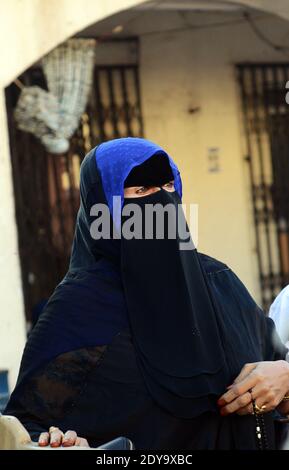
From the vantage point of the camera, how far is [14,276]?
6164 millimetres

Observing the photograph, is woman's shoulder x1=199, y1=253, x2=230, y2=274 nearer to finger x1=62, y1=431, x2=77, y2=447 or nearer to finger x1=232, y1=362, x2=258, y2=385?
finger x1=232, y1=362, x2=258, y2=385

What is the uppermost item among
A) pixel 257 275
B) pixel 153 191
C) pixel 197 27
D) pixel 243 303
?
Answer: pixel 197 27

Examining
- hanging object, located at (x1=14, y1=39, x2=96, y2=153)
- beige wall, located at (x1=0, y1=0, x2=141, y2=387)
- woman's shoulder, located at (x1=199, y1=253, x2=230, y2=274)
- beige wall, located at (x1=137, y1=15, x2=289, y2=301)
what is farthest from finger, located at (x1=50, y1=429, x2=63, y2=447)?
beige wall, located at (x1=137, y1=15, x2=289, y2=301)

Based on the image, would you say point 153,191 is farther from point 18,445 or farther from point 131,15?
point 131,15

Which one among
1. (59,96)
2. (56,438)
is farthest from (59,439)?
(59,96)

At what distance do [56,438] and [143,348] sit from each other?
14.0 inches

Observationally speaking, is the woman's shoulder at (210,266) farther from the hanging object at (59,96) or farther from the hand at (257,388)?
the hanging object at (59,96)

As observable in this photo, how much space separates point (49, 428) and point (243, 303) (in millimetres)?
651

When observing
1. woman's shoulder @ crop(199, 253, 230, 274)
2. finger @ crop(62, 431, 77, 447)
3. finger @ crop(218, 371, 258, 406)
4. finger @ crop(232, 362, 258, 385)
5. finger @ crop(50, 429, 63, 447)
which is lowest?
finger @ crop(62, 431, 77, 447)

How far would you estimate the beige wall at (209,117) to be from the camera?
7770 mm

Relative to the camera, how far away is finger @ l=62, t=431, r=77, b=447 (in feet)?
8.55

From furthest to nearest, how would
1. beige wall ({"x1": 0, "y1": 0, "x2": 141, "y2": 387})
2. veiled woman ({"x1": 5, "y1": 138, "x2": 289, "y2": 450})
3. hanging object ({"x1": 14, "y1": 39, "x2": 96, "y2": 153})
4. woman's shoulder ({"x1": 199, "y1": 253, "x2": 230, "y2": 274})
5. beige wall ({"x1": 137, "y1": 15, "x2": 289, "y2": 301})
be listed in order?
beige wall ({"x1": 137, "y1": 15, "x2": 289, "y2": 301}) → hanging object ({"x1": 14, "y1": 39, "x2": 96, "y2": 153}) → beige wall ({"x1": 0, "y1": 0, "x2": 141, "y2": 387}) → woman's shoulder ({"x1": 199, "y1": 253, "x2": 230, "y2": 274}) → veiled woman ({"x1": 5, "y1": 138, "x2": 289, "y2": 450})

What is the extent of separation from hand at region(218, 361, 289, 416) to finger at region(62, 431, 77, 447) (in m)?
0.41

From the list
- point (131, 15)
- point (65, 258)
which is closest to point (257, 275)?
point (65, 258)
